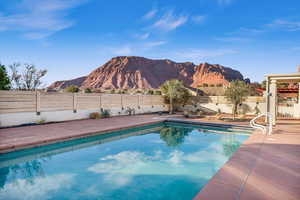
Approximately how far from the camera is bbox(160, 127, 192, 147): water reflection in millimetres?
8692

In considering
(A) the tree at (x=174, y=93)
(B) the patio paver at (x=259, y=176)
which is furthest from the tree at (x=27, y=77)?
(B) the patio paver at (x=259, y=176)

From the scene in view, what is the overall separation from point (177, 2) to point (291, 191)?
41.1 ft

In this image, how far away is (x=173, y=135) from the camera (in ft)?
33.2

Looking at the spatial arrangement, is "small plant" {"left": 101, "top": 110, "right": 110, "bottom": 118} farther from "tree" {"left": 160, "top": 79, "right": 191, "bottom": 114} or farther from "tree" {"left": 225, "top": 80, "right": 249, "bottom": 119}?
"tree" {"left": 225, "top": 80, "right": 249, "bottom": 119}

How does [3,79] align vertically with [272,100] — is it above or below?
above

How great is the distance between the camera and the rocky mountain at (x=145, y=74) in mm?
74062

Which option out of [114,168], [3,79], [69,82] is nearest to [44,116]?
[3,79]

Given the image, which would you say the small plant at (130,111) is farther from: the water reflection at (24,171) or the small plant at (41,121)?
the water reflection at (24,171)

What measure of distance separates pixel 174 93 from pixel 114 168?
40.7 feet

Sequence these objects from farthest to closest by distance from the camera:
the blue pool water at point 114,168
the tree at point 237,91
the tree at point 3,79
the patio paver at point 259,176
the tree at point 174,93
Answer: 1. the tree at point 174,93
2. the tree at point 237,91
3. the tree at point 3,79
4. the blue pool water at point 114,168
5. the patio paver at point 259,176

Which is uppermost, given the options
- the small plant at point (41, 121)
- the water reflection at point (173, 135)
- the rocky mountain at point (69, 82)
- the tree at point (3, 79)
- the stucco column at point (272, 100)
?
the rocky mountain at point (69, 82)

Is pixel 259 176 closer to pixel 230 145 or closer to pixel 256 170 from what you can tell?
pixel 256 170

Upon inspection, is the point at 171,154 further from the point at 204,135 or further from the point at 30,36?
the point at 30,36

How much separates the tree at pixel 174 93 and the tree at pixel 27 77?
10.4 meters
